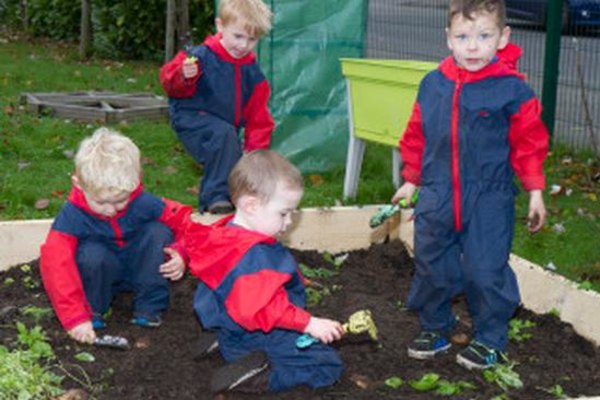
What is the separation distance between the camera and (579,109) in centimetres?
921

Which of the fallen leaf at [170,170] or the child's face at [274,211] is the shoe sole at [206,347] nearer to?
the child's face at [274,211]

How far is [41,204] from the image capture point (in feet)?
21.8

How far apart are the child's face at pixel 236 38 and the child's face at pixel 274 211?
2100 millimetres

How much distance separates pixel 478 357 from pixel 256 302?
1.11 meters

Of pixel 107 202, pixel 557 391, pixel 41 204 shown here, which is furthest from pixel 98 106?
pixel 557 391

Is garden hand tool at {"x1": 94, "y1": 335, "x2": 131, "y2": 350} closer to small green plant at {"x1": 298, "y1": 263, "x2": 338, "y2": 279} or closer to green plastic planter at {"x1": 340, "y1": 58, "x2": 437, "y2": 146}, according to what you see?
small green plant at {"x1": 298, "y1": 263, "x2": 338, "y2": 279}

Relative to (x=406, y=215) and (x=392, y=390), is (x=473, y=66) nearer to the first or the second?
(x=392, y=390)

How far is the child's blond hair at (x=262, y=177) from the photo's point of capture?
366 centimetres

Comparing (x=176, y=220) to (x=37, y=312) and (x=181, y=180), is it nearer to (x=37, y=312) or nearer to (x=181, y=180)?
(x=37, y=312)

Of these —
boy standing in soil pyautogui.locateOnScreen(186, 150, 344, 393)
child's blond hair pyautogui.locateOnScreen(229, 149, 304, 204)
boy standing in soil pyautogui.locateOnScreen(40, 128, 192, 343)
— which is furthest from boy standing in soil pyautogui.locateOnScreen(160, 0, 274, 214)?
child's blond hair pyautogui.locateOnScreen(229, 149, 304, 204)

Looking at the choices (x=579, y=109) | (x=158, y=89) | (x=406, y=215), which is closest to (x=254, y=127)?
(x=406, y=215)

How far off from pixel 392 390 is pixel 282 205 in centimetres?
84

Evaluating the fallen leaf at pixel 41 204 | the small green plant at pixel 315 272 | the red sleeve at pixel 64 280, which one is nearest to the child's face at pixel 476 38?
the small green plant at pixel 315 272

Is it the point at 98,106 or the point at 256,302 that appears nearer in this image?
the point at 256,302
